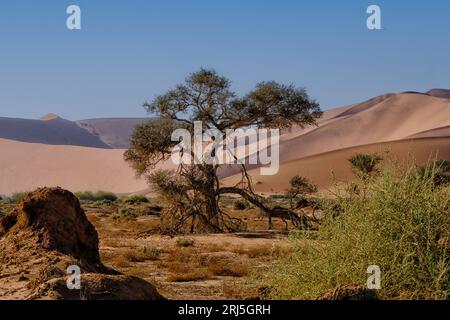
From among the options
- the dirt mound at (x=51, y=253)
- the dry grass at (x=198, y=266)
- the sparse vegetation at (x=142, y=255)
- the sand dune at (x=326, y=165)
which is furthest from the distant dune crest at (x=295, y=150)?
the dirt mound at (x=51, y=253)

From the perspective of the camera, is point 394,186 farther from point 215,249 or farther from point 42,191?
point 215,249

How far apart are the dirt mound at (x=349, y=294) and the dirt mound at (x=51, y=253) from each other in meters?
2.17

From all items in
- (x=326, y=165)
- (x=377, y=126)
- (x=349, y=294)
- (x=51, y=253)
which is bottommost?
(x=349, y=294)

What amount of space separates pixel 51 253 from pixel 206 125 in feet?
52.7

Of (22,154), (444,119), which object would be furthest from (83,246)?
(444,119)

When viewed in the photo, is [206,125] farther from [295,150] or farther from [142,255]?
[295,150]

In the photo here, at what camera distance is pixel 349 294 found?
8.38 metres

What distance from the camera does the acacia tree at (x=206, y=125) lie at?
82.9ft

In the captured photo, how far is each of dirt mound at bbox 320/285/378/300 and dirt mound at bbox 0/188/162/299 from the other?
2.17 m

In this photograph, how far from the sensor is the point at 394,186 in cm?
983

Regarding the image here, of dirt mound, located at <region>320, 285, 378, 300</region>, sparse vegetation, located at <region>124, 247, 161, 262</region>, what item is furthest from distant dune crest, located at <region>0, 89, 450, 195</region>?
dirt mound, located at <region>320, 285, 378, 300</region>

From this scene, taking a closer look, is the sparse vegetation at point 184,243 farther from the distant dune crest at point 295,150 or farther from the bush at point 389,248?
the distant dune crest at point 295,150

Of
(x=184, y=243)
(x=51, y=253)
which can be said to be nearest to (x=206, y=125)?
(x=184, y=243)
